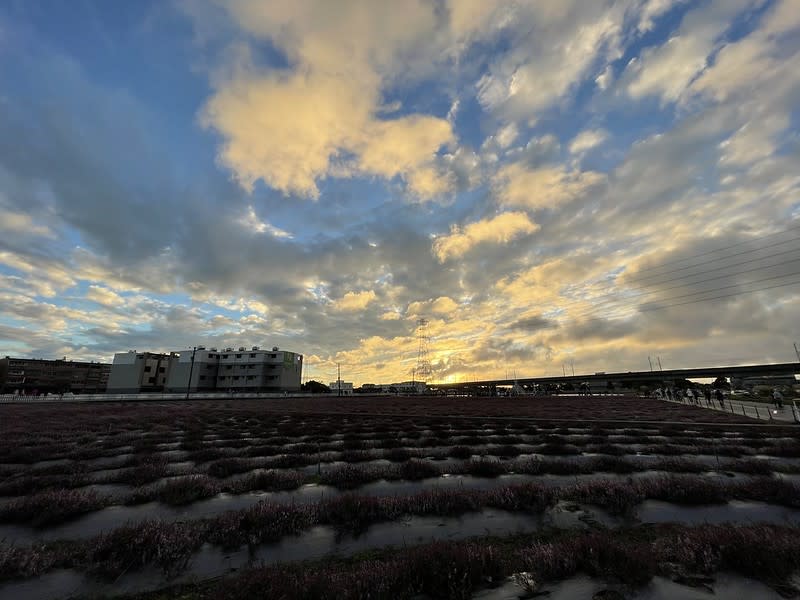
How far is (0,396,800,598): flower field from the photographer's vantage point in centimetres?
452

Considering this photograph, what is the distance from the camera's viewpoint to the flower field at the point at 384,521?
4.52 m

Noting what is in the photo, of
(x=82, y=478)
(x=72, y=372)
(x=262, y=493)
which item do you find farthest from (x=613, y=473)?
(x=72, y=372)

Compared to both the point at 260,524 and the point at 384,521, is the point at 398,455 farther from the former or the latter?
the point at 260,524

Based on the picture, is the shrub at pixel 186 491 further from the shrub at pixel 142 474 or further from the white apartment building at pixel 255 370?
the white apartment building at pixel 255 370

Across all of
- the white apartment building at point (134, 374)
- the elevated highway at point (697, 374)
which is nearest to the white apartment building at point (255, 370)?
the white apartment building at point (134, 374)

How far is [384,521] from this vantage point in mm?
6688

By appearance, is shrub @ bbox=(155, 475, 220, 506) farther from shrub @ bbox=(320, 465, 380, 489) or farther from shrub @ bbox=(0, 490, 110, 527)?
shrub @ bbox=(320, 465, 380, 489)

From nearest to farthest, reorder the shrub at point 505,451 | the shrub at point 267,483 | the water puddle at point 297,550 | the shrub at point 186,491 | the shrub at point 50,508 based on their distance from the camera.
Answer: the water puddle at point 297,550
the shrub at point 50,508
the shrub at point 186,491
the shrub at point 267,483
the shrub at point 505,451

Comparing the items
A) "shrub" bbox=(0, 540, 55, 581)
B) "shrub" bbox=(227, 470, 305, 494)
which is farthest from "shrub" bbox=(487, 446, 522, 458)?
"shrub" bbox=(0, 540, 55, 581)

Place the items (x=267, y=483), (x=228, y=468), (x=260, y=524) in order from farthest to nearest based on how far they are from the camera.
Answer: (x=228, y=468) < (x=267, y=483) < (x=260, y=524)

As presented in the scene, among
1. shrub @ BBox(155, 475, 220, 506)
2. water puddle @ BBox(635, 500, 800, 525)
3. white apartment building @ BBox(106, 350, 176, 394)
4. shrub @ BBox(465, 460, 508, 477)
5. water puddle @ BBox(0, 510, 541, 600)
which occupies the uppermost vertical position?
white apartment building @ BBox(106, 350, 176, 394)

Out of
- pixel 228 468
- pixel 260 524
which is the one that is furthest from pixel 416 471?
pixel 228 468

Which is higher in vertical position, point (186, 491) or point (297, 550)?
point (186, 491)

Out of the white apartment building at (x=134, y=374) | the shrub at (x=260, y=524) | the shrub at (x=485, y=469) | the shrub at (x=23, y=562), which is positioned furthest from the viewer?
the white apartment building at (x=134, y=374)
